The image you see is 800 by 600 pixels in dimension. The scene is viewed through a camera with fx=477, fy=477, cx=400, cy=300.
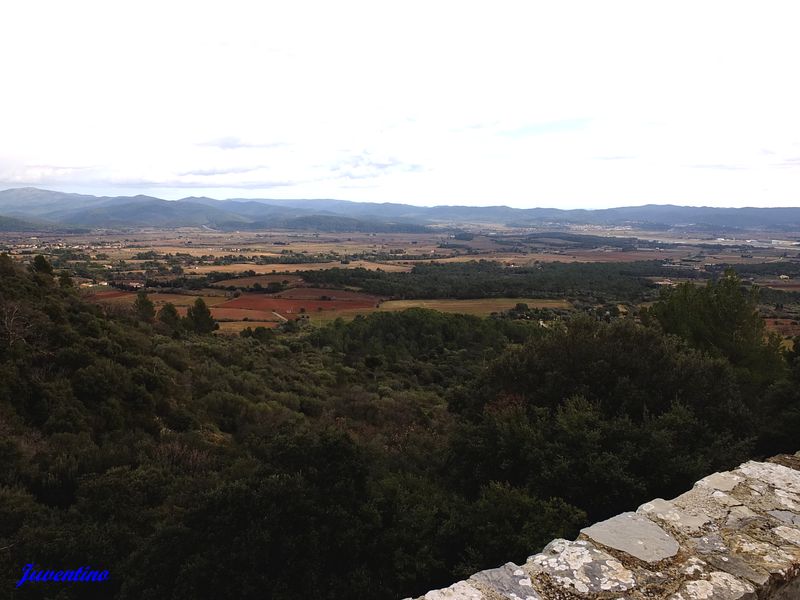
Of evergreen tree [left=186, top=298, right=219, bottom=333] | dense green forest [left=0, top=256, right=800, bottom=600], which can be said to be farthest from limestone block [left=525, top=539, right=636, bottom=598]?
evergreen tree [left=186, top=298, right=219, bottom=333]

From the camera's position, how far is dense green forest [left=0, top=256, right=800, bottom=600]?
522 centimetres

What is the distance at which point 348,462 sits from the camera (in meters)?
6.46

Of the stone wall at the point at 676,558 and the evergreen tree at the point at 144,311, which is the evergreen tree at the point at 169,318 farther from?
the stone wall at the point at 676,558

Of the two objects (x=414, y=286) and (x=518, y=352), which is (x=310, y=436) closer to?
(x=518, y=352)

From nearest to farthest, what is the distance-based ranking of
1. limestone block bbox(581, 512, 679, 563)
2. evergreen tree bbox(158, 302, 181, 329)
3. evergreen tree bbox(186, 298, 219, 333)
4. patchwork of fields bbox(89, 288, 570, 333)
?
limestone block bbox(581, 512, 679, 563), evergreen tree bbox(158, 302, 181, 329), evergreen tree bbox(186, 298, 219, 333), patchwork of fields bbox(89, 288, 570, 333)

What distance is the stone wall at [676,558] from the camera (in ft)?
11.0

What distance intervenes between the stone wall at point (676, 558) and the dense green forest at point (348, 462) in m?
0.98

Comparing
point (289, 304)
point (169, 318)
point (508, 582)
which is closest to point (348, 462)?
point (508, 582)

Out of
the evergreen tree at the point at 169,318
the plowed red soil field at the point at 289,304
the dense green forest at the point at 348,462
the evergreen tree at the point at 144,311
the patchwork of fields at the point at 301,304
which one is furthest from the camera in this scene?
the plowed red soil field at the point at 289,304

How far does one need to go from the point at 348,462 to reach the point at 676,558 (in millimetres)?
3970

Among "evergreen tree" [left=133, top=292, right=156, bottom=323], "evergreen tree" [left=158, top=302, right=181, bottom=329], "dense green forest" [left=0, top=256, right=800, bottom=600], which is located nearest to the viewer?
"dense green forest" [left=0, top=256, right=800, bottom=600]

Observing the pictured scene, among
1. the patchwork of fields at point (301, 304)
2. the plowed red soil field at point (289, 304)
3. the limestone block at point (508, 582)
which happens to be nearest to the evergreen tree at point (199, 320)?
the patchwork of fields at point (301, 304)

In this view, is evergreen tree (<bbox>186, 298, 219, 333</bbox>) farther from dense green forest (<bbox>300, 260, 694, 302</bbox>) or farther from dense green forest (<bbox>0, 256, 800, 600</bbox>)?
dense green forest (<bbox>300, 260, 694, 302</bbox>)

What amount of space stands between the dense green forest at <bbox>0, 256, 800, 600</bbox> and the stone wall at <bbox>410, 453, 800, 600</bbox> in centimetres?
98
